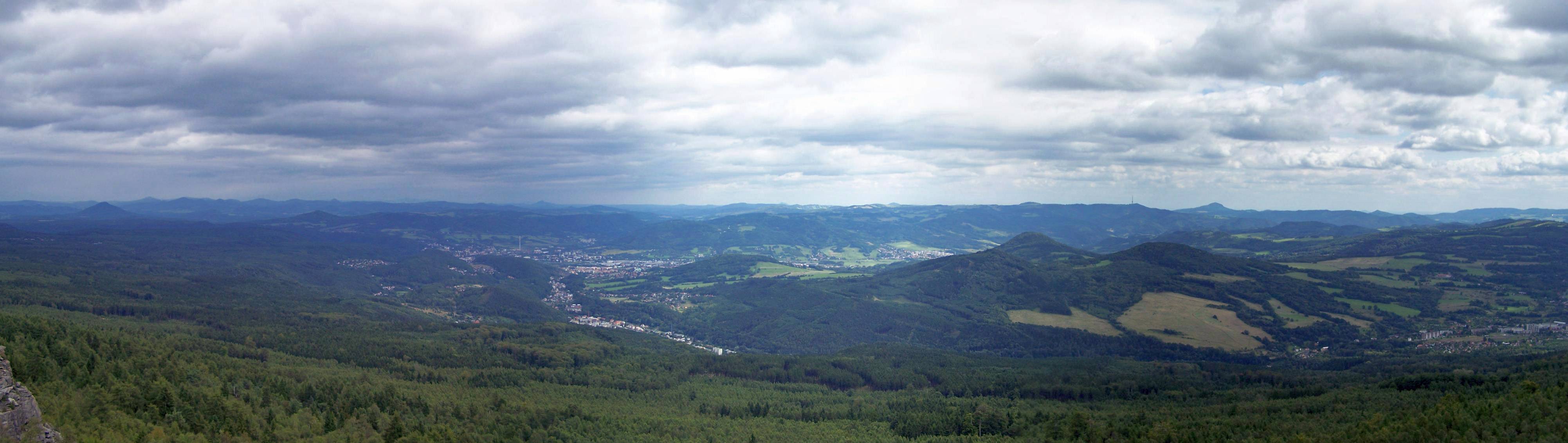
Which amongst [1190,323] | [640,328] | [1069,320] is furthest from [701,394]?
[1190,323]

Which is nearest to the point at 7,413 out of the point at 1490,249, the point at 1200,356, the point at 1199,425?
the point at 1199,425

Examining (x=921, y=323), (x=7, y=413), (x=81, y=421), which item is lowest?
(x=921, y=323)

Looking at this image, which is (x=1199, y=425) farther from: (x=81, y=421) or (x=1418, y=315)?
(x=1418, y=315)

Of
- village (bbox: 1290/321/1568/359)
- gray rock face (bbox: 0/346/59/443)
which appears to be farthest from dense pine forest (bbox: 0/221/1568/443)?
gray rock face (bbox: 0/346/59/443)

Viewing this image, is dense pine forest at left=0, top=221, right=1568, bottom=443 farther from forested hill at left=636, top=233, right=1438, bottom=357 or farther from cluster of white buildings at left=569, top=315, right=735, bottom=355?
cluster of white buildings at left=569, top=315, right=735, bottom=355

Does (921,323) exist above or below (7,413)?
below

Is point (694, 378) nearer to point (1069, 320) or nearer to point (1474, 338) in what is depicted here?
point (1069, 320)

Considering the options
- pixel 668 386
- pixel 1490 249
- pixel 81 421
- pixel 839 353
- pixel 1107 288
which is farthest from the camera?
pixel 1490 249
